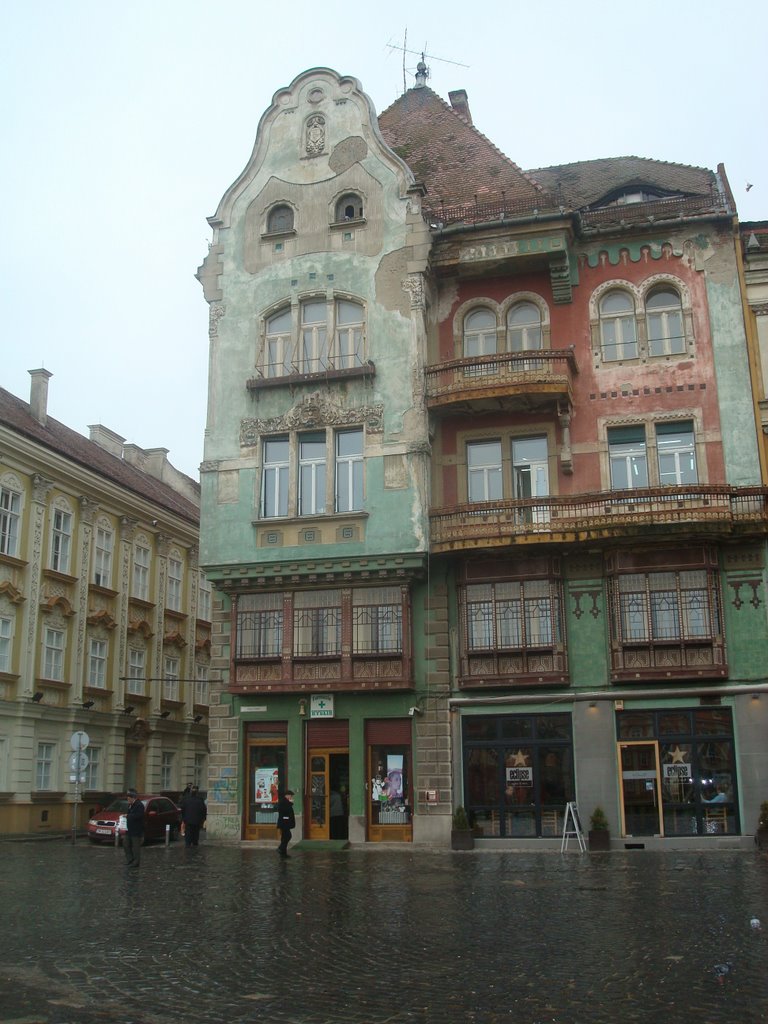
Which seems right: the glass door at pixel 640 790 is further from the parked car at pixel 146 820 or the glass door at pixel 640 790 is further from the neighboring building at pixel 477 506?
the parked car at pixel 146 820

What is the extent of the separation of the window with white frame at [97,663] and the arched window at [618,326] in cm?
2250

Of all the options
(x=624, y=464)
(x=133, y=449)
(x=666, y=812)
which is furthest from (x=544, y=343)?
(x=133, y=449)

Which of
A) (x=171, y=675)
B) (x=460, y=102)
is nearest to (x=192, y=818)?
(x=171, y=675)

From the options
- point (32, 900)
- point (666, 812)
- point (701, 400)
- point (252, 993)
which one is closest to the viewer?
point (252, 993)

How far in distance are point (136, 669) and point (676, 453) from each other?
24.7 meters

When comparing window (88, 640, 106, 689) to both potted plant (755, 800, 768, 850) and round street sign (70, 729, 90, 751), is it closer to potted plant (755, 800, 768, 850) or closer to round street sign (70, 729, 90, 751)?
round street sign (70, 729, 90, 751)

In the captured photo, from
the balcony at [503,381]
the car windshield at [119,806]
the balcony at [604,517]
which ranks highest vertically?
the balcony at [503,381]

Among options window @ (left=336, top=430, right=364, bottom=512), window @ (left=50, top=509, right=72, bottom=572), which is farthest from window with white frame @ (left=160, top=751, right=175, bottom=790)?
window @ (left=336, top=430, right=364, bottom=512)

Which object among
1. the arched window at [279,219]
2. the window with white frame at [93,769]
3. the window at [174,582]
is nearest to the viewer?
the arched window at [279,219]

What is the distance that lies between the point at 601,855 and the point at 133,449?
36483 mm

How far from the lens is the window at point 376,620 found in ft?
95.8

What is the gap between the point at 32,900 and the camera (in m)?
16.9

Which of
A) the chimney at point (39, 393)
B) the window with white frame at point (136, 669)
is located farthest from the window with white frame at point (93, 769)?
the chimney at point (39, 393)

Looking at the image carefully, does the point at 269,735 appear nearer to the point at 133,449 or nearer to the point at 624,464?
the point at 624,464
